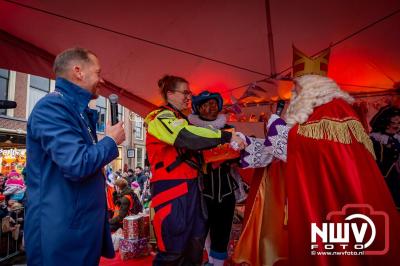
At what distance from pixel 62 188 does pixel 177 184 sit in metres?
1.03

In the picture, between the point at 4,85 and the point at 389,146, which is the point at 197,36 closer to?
the point at 389,146

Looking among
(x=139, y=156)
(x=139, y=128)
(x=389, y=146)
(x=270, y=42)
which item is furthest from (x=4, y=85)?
(x=389, y=146)

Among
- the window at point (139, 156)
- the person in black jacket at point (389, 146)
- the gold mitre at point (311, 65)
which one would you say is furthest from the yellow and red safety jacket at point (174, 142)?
the window at point (139, 156)

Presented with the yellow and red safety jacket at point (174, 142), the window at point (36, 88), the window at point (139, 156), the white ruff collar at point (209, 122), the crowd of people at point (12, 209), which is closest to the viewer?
the yellow and red safety jacket at point (174, 142)

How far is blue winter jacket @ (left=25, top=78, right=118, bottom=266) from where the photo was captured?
4.75 ft

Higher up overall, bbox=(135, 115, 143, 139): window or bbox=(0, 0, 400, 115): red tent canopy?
bbox=(135, 115, 143, 139): window

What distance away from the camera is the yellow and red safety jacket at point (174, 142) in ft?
7.51

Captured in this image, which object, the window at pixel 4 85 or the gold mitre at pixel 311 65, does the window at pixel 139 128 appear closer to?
the window at pixel 4 85

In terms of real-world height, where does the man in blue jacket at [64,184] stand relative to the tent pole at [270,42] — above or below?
below

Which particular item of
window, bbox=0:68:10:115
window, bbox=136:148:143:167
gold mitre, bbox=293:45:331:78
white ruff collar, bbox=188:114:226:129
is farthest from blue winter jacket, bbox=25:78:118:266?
window, bbox=136:148:143:167

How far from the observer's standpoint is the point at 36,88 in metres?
17.3

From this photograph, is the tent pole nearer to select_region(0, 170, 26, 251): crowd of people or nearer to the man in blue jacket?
the man in blue jacket

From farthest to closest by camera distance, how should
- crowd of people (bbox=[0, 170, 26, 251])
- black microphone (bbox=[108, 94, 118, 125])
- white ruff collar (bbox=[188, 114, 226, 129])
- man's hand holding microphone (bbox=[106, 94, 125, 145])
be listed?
1. crowd of people (bbox=[0, 170, 26, 251])
2. white ruff collar (bbox=[188, 114, 226, 129])
3. black microphone (bbox=[108, 94, 118, 125])
4. man's hand holding microphone (bbox=[106, 94, 125, 145])

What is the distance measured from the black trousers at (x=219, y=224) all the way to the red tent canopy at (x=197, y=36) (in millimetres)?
2309
